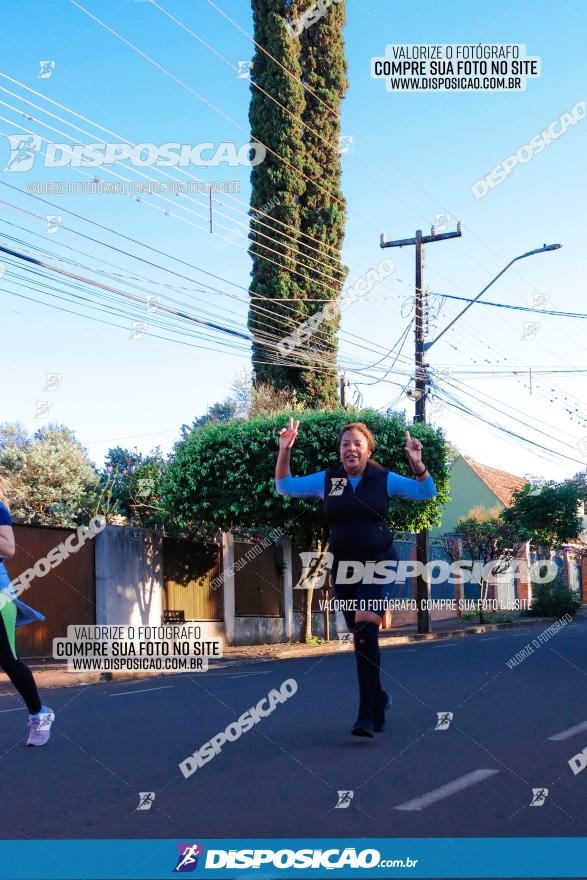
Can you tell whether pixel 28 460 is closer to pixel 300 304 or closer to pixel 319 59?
pixel 300 304

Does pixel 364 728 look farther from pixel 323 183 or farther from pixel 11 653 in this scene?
pixel 323 183

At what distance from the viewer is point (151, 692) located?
35.9ft

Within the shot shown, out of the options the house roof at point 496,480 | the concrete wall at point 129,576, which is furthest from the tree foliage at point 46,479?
the house roof at point 496,480

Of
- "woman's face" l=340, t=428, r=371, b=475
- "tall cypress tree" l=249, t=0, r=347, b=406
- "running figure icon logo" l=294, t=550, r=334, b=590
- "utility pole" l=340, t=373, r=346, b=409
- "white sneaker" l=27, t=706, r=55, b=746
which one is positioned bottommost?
"white sneaker" l=27, t=706, r=55, b=746

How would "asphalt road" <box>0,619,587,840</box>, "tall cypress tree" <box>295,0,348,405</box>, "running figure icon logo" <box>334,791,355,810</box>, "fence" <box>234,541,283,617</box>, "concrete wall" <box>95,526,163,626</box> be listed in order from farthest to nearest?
"tall cypress tree" <box>295,0,348,405</box>
"fence" <box>234,541,283,617</box>
"concrete wall" <box>95,526,163,626</box>
"running figure icon logo" <box>334,791,355,810</box>
"asphalt road" <box>0,619,587,840</box>

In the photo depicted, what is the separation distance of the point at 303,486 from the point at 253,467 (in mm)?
13664

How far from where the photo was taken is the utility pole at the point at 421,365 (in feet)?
80.8

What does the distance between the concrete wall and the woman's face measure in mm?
12974

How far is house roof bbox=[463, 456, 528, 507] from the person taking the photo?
51.8m

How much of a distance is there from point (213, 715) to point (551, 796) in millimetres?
3859

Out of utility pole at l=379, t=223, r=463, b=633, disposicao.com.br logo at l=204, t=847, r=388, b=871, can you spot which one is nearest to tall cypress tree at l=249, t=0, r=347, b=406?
utility pole at l=379, t=223, r=463, b=633

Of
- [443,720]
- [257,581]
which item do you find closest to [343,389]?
[257,581]

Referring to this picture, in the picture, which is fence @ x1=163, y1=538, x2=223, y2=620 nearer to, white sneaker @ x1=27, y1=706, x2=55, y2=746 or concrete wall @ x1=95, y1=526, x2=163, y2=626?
concrete wall @ x1=95, y1=526, x2=163, y2=626

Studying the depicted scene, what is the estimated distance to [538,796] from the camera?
193 inches
